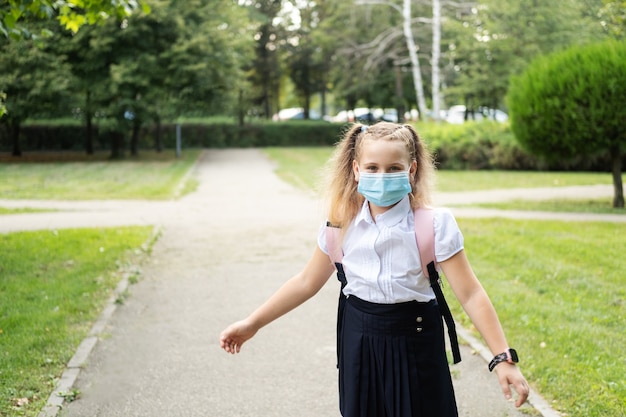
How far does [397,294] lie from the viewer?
272 cm

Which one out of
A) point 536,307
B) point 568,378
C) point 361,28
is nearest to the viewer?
point 568,378

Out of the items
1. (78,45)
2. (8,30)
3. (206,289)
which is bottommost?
(206,289)

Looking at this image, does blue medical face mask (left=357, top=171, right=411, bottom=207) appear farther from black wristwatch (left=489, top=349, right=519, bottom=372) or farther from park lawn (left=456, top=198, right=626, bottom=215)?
park lawn (left=456, top=198, right=626, bottom=215)

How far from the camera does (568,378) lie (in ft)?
16.1

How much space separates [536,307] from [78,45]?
1049 inches

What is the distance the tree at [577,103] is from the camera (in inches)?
567

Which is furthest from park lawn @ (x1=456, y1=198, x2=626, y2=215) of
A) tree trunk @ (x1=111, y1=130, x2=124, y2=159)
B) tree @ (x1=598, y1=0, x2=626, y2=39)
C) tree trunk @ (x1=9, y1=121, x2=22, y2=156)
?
tree trunk @ (x1=9, y1=121, x2=22, y2=156)

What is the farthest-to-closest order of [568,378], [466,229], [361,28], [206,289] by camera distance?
[361,28], [466,229], [206,289], [568,378]

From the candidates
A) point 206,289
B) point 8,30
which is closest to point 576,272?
point 206,289

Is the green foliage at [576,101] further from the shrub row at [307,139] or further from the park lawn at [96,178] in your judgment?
the park lawn at [96,178]

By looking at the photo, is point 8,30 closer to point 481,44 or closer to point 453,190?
point 453,190

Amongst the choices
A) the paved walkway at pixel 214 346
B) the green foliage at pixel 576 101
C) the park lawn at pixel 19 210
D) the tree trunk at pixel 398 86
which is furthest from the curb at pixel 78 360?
the tree trunk at pixel 398 86

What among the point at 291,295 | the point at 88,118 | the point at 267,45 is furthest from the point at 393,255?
the point at 267,45

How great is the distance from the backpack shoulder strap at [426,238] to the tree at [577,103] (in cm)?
1298
